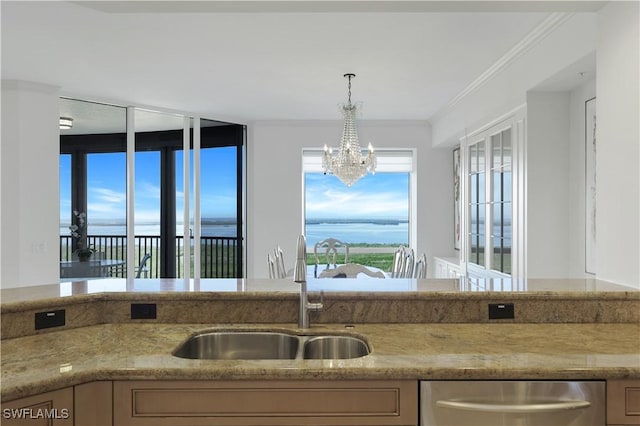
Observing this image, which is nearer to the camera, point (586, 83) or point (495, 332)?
point (495, 332)

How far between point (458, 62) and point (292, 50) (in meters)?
1.41

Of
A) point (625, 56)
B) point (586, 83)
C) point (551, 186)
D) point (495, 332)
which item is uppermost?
point (586, 83)

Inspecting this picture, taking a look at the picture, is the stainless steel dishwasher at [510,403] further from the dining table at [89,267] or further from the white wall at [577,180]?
the dining table at [89,267]

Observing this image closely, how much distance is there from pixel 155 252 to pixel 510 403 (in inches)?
200

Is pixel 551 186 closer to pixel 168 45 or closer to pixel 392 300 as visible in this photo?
pixel 392 300

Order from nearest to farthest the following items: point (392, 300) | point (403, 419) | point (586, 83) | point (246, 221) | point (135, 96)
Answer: point (403, 419)
point (392, 300)
point (586, 83)
point (135, 96)
point (246, 221)

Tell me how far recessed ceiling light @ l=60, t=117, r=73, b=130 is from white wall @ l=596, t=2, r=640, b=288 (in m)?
4.95

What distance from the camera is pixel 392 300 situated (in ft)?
6.45

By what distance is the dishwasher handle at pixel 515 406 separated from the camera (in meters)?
1.39

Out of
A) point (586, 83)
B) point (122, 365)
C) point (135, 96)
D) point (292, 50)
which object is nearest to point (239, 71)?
point (292, 50)

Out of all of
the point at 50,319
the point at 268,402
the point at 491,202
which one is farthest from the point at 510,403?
the point at 491,202

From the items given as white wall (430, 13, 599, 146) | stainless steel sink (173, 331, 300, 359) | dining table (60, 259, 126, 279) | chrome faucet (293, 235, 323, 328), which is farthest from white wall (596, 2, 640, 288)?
dining table (60, 259, 126, 279)

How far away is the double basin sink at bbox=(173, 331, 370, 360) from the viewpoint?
180 cm

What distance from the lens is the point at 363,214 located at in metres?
7.41
